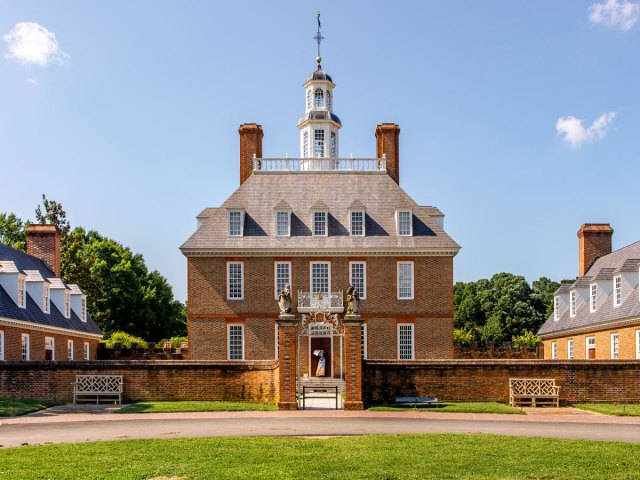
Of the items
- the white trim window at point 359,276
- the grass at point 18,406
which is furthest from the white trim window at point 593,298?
the grass at point 18,406

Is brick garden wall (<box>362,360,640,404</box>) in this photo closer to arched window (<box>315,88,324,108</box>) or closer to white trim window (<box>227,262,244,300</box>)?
white trim window (<box>227,262,244,300</box>)

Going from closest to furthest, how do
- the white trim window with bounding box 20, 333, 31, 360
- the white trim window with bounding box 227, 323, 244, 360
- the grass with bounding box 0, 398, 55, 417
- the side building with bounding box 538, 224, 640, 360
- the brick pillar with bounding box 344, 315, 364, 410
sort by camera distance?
the grass with bounding box 0, 398, 55, 417 → the brick pillar with bounding box 344, 315, 364, 410 → the white trim window with bounding box 20, 333, 31, 360 → the side building with bounding box 538, 224, 640, 360 → the white trim window with bounding box 227, 323, 244, 360

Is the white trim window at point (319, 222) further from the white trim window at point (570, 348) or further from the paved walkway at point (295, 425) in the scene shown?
the paved walkway at point (295, 425)

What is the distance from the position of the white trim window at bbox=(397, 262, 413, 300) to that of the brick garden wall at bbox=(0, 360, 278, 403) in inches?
523

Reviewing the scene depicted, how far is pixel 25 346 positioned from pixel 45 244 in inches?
419

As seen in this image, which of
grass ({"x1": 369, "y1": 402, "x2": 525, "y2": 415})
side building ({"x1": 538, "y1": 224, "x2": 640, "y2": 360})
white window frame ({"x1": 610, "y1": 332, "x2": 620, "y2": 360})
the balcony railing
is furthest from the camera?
the balcony railing

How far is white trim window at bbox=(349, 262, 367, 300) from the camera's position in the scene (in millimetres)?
38781

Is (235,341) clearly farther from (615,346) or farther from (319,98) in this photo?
(615,346)

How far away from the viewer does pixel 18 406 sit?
24.6m

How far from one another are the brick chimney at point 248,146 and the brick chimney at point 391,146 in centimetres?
648

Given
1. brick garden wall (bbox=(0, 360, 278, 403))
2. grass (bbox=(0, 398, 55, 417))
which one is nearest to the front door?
brick garden wall (bbox=(0, 360, 278, 403))

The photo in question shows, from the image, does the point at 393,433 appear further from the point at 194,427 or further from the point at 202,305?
the point at 202,305

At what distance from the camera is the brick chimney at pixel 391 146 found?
4356 cm

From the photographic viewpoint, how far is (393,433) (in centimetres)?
1825
